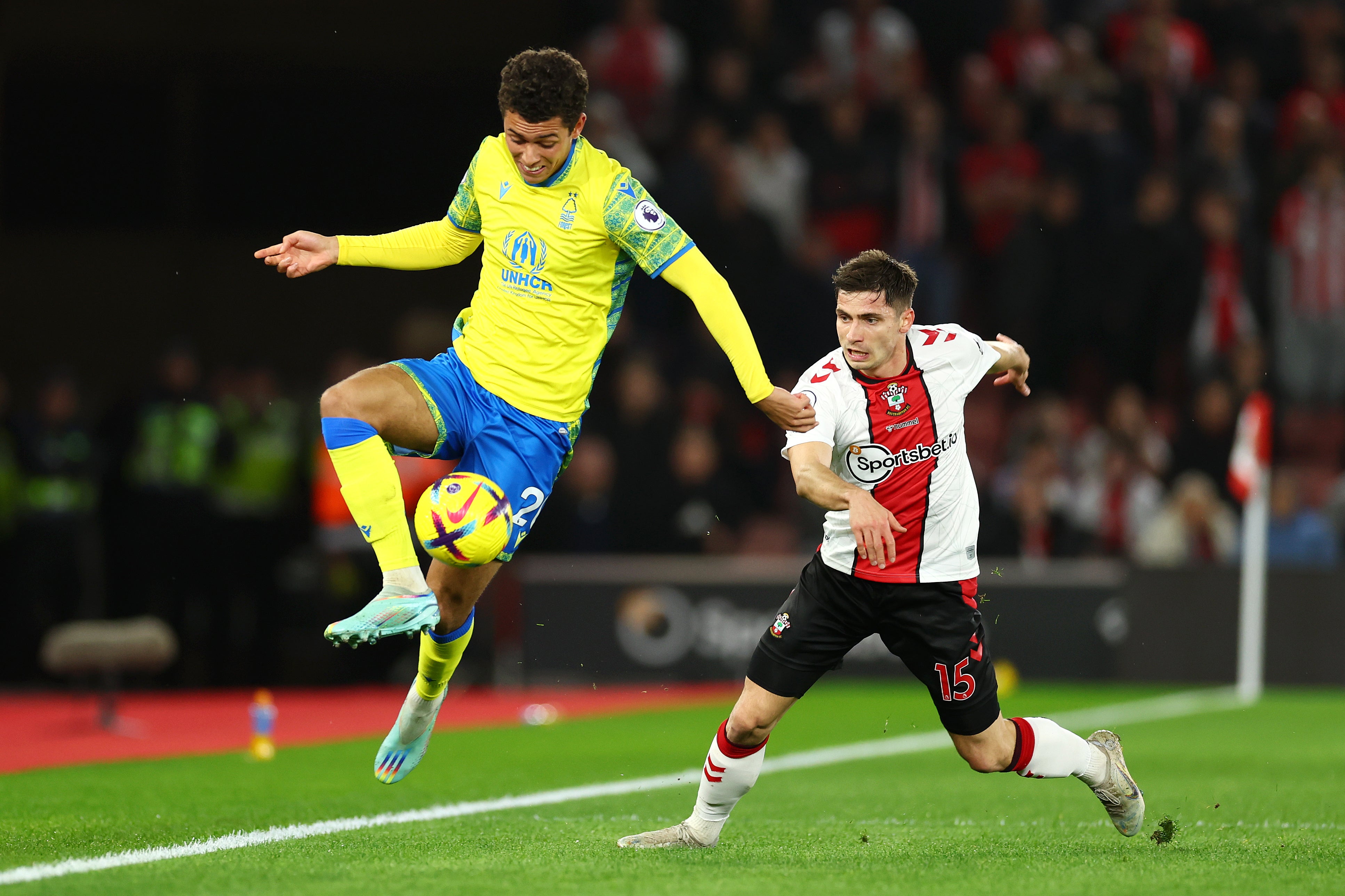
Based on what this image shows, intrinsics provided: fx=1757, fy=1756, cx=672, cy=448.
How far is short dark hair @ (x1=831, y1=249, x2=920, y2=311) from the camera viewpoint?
5.91 m

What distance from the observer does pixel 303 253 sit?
652 centimetres

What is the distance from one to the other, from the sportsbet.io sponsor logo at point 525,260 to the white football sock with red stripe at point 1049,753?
2.38 m

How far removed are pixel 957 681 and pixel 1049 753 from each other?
51 centimetres

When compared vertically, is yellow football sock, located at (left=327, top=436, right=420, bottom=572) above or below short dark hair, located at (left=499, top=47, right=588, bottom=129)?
below

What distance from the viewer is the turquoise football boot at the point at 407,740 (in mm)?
7191

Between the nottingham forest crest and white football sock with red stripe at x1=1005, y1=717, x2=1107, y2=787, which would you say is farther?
white football sock with red stripe at x1=1005, y1=717, x2=1107, y2=787

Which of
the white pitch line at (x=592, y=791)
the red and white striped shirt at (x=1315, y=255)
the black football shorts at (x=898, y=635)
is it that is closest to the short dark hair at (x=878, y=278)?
the black football shorts at (x=898, y=635)

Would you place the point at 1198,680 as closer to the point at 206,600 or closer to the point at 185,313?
the point at 206,600

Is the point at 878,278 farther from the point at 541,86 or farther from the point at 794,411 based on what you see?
the point at 541,86

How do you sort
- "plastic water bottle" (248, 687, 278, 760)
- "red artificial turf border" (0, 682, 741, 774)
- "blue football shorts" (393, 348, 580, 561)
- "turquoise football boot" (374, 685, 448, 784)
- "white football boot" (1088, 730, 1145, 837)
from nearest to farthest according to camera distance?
"white football boot" (1088, 730, 1145, 837)
"blue football shorts" (393, 348, 580, 561)
"turquoise football boot" (374, 685, 448, 784)
"plastic water bottle" (248, 687, 278, 760)
"red artificial turf border" (0, 682, 741, 774)

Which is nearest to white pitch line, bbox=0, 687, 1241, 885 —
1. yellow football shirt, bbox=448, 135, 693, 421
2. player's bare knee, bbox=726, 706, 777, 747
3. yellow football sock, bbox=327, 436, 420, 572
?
yellow football sock, bbox=327, 436, 420, 572

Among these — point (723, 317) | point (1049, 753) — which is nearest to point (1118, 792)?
point (1049, 753)

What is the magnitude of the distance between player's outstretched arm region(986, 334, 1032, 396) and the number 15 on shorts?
3.62 feet

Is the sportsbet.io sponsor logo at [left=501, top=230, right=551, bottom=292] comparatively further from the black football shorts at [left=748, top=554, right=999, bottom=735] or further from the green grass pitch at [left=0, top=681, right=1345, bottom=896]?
the green grass pitch at [left=0, top=681, right=1345, bottom=896]
